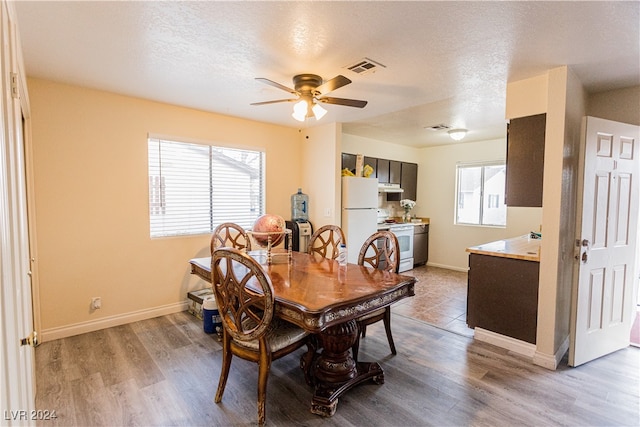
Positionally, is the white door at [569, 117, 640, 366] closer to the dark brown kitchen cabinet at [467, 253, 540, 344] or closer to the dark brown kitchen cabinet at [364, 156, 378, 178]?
the dark brown kitchen cabinet at [467, 253, 540, 344]

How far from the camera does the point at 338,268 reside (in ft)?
8.48

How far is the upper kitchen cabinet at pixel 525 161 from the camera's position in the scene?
2.68 m

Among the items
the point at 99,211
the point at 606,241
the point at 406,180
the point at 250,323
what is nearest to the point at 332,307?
the point at 250,323

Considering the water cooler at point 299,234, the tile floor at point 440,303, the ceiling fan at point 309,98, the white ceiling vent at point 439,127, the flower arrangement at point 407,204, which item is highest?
the white ceiling vent at point 439,127

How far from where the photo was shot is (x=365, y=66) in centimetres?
252

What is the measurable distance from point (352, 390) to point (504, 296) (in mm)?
1692

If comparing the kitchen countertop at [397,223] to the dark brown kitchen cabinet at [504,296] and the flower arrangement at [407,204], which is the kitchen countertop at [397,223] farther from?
the dark brown kitchen cabinet at [504,296]

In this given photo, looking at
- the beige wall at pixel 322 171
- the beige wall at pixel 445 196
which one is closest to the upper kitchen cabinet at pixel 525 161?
the beige wall at pixel 322 171

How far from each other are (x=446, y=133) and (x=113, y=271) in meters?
4.94

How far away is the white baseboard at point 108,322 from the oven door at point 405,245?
3.54 meters

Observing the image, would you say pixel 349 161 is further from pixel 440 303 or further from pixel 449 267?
pixel 449 267

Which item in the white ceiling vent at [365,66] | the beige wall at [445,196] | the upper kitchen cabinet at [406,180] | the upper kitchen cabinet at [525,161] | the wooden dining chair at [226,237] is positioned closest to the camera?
the white ceiling vent at [365,66]

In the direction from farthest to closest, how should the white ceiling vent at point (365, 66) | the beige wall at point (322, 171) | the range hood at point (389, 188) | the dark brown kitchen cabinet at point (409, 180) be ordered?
the dark brown kitchen cabinet at point (409, 180), the range hood at point (389, 188), the beige wall at point (322, 171), the white ceiling vent at point (365, 66)

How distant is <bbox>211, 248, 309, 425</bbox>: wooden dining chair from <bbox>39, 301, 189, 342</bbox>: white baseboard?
1867 millimetres
